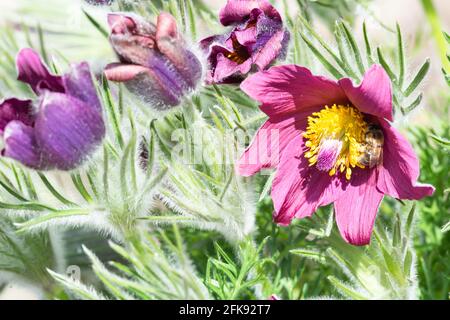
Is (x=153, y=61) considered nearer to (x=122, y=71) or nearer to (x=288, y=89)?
(x=122, y=71)

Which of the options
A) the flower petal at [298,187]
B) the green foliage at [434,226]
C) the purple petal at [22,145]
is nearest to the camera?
the purple petal at [22,145]

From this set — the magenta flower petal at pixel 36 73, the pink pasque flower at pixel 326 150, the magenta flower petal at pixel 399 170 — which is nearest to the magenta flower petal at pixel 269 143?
the pink pasque flower at pixel 326 150

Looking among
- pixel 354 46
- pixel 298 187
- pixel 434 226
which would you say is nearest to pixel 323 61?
pixel 354 46

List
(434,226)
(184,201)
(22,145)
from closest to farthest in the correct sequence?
(22,145)
(184,201)
(434,226)

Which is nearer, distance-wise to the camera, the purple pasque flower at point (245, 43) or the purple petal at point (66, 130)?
the purple petal at point (66, 130)

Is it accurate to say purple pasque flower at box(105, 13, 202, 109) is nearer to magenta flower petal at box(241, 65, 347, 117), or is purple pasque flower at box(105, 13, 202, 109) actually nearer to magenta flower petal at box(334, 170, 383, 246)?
magenta flower petal at box(241, 65, 347, 117)

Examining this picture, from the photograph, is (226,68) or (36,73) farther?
(226,68)

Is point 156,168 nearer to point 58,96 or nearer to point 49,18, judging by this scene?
point 58,96

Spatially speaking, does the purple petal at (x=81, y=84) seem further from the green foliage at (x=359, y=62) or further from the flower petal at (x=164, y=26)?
the green foliage at (x=359, y=62)
